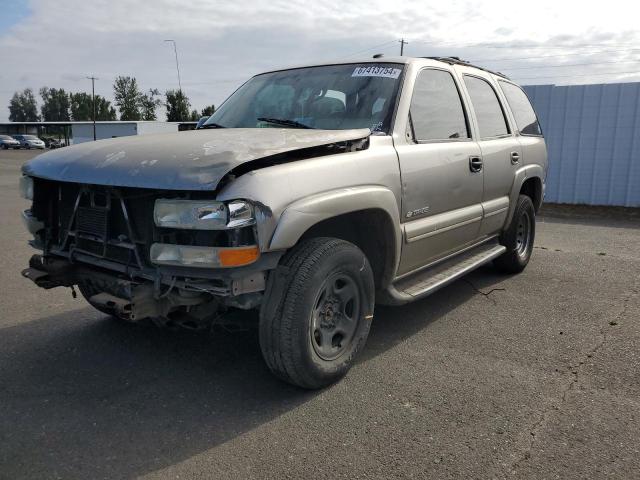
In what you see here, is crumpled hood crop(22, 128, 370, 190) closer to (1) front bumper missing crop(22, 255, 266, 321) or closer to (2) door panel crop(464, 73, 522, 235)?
(1) front bumper missing crop(22, 255, 266, 321)

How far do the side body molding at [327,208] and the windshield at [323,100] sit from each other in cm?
57

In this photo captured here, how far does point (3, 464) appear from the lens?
97.8 inches

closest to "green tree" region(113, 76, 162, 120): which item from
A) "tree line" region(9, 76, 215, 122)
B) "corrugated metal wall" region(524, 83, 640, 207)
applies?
"tree line" region(9, 76, 215, 122)

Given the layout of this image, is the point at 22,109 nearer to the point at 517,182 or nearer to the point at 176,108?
Result: the point at 176,108

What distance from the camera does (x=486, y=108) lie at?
5066 mm

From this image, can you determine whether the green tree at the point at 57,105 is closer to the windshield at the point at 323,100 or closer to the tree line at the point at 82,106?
the tree line at the point at 82,106

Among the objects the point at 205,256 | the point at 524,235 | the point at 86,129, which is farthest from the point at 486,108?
the point at 86,129

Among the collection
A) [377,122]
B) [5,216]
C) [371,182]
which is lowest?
[5,216]

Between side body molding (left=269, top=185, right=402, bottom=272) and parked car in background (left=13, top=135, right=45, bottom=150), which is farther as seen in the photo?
parked car in background (left=13, top=135, right=45, bottom=150)

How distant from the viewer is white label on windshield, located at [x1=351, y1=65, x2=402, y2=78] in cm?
394

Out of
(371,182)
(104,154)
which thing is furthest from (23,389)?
(371,182)

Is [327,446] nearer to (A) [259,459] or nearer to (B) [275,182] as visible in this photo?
(A) [259,459]

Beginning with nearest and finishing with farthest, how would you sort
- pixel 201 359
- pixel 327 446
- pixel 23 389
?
pixel 327 446 → pixel 23 389 → pixel 201 359

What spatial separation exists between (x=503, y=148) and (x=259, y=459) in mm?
3695
